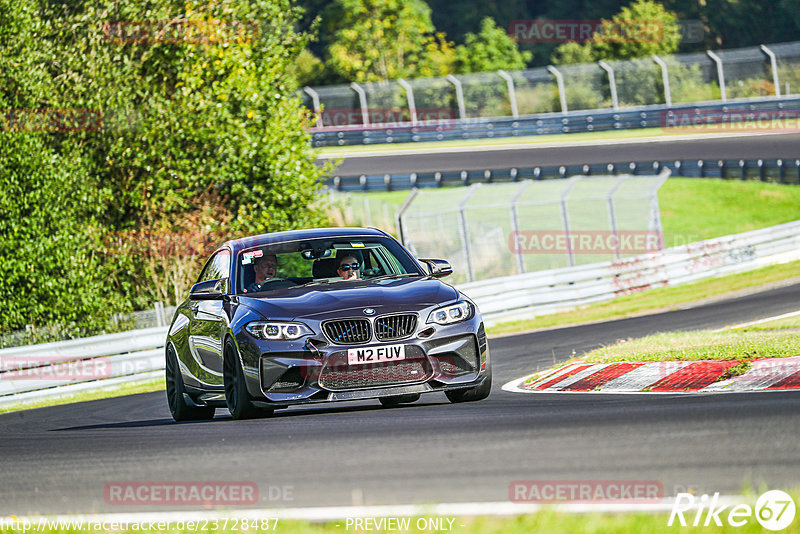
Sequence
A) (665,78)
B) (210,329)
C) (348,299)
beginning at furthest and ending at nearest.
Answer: (665,78) → (210,329) → (348,299)

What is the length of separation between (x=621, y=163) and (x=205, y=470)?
1325 inches

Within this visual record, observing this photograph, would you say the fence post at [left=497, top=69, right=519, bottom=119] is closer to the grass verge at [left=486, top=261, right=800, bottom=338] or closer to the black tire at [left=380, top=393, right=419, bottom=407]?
the grass verge at [left=486, top=261, right=800, bottom=338]

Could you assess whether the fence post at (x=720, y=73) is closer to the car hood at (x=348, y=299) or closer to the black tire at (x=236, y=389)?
the car hood at (x=348, y=299)

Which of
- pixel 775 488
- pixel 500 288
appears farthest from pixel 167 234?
pixel 775 488

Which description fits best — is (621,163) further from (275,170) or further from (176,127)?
(176,127)
